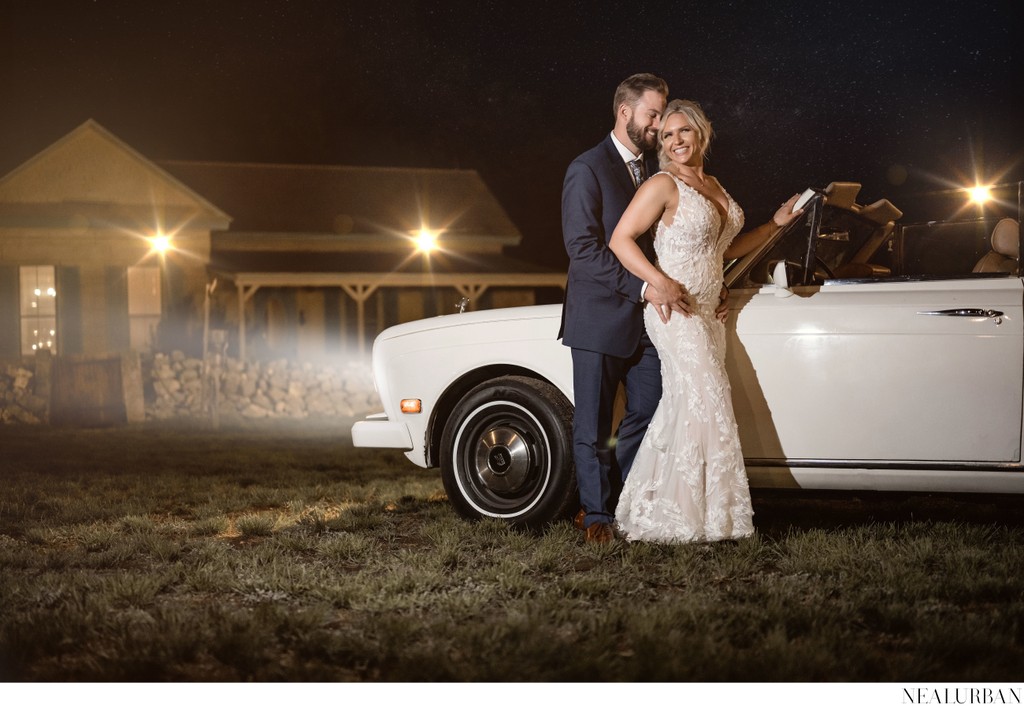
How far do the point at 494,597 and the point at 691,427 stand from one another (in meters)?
1.30

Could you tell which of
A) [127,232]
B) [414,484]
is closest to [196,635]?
[414,484]

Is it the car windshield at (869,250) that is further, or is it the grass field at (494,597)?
the car windshield at (869,250)

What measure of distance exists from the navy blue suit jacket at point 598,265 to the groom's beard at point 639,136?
0.11 metres

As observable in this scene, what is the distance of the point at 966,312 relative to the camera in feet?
15.1

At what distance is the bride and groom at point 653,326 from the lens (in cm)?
472

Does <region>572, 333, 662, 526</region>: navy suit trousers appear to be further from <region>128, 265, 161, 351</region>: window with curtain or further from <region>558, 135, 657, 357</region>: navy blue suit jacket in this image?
<region>128, 265, 161, 351</region>: window with curtain

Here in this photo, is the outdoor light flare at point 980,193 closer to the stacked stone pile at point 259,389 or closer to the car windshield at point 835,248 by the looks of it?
the car windshield at point 835,248

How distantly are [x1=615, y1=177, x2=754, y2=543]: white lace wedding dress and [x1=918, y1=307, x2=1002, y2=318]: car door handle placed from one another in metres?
0.95

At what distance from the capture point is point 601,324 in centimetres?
489

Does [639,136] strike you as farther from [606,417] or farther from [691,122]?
[606,417]

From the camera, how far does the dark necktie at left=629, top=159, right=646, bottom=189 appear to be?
5.05 metres

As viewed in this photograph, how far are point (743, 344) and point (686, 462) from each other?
635 mm

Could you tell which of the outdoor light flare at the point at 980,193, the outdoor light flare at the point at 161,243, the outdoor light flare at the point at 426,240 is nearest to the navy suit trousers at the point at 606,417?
the outdoor light flare at the point at 980,193

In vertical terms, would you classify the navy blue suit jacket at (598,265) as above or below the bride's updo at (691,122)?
below
